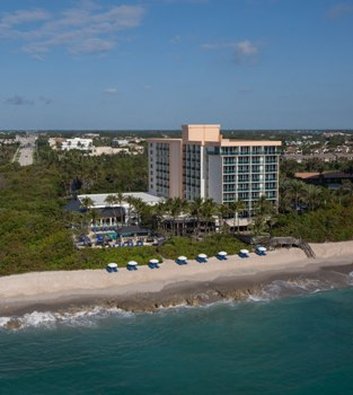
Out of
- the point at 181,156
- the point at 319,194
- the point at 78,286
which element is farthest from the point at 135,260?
the point at 319,194

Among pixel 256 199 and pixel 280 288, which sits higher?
pixel 256 199

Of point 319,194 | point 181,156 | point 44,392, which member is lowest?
point 44,392

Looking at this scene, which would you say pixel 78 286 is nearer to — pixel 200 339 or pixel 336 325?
pixel 200 339

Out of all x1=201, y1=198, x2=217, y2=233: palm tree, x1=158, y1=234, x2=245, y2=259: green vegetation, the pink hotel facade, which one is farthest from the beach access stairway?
the pink hotel facade

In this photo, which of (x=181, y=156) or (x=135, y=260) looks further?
(x=181, y=156)

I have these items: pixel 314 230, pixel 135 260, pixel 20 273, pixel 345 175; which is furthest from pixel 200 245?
pixel 345 175

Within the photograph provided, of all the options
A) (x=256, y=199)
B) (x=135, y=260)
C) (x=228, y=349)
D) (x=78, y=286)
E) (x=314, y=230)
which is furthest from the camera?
(x=256, y=199)

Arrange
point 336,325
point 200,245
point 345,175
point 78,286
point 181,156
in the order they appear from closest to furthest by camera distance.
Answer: point 336,325, point 78,286, point 200,245, point 181,156, point 345,175
